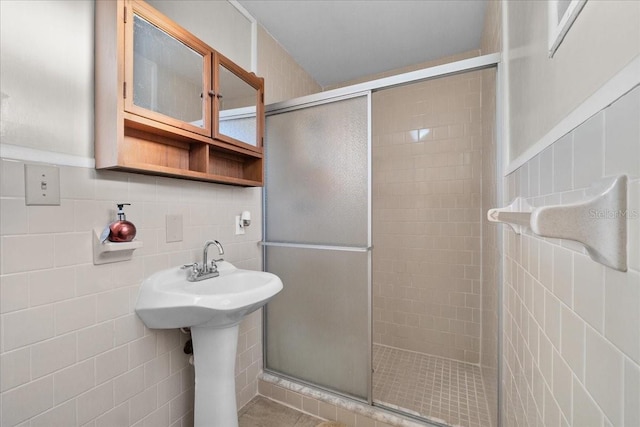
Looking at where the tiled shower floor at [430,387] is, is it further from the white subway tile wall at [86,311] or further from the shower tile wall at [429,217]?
the white subway tile wall at [86,311]

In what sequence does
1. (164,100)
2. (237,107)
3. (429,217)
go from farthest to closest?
(429,217) < (237,107) < (164,100)

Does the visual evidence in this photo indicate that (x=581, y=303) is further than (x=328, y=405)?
No

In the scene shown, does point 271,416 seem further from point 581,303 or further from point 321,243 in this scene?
point 581,303

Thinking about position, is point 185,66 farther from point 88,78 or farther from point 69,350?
point 69,350

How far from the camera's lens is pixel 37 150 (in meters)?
0.90

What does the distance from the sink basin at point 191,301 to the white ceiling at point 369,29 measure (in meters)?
1.82

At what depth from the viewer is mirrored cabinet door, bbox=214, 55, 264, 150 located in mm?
1412

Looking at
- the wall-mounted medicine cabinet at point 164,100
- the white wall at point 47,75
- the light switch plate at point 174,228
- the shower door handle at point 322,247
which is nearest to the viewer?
the white wall at point 47,75

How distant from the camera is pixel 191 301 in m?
1.04

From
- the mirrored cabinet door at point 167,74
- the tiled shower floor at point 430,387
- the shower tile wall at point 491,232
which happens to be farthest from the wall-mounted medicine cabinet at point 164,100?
the tiled shower floor at point 430,387

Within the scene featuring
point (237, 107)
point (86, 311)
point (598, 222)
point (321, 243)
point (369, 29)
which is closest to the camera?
point (598, 222)

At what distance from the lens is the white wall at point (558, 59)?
0.36m

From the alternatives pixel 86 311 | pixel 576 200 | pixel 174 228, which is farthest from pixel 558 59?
pixel 86 311

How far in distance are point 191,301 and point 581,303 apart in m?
1.12
